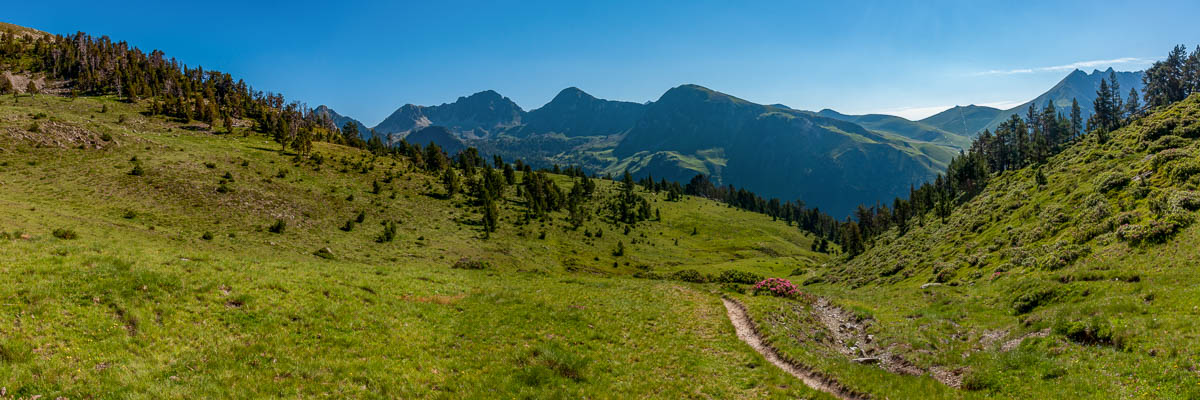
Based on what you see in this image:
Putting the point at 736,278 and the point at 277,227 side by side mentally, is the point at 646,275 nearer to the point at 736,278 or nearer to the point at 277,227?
the point at 736,278

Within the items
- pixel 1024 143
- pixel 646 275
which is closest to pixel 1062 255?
pixel 646 275

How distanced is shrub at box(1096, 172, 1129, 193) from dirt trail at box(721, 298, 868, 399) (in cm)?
4587

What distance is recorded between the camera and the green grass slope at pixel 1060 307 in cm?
1661

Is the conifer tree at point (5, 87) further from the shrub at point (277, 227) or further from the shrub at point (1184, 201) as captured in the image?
the shrub at point (1184, 201)

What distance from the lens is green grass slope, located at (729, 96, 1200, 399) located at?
1661 centimetres

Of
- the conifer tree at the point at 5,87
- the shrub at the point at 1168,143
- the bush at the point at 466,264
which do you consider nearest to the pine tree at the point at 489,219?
the bush at the point at 466,264

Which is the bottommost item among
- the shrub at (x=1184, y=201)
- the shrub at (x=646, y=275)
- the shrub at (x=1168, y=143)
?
the shrub at (x=646, y=275)

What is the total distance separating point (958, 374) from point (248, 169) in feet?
338

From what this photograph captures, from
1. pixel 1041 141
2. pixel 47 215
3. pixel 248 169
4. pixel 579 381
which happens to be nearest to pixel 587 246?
pixel 248 169

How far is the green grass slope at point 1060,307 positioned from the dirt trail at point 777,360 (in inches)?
23.6

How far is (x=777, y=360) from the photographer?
23219 mm

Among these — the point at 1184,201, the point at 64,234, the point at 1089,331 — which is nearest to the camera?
the point at 1089,331

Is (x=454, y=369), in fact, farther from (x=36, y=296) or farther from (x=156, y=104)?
(x=156, y=104)

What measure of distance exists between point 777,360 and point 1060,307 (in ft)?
53.7
